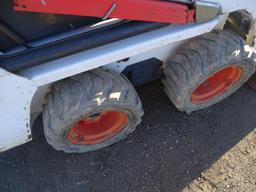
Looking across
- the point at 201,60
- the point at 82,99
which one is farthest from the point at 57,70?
the point at 201,60

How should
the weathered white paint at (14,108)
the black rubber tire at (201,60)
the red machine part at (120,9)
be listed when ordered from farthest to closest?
the black rubber tire at (201,60) → the weathered white paint at (14,108) → the red machine part at (120,9)

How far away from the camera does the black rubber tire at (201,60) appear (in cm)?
222

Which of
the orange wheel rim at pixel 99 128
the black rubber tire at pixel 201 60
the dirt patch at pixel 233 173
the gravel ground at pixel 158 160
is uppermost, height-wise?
the black rubber tire at pixel 201 60

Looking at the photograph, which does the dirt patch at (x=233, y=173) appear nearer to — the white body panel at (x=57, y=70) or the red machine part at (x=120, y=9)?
the white body panel at (x=57, y=70)

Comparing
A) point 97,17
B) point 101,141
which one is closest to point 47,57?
point 97,17

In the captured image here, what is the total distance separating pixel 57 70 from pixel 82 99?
21cm

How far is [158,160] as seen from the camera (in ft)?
8.06

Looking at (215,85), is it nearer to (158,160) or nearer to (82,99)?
(158,160)

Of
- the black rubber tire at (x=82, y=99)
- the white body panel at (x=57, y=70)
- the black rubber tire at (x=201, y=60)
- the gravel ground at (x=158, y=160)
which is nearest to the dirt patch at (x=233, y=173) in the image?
the gravel ground at (x=158, y=160)

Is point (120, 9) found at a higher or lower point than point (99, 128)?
higher

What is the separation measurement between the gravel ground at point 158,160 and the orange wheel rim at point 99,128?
5.5 inches

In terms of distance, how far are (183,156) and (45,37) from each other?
1.07m

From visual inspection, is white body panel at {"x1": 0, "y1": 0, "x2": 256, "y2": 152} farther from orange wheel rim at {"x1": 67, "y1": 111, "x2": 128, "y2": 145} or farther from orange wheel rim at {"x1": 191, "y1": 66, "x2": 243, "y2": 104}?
orange wheel rim at {"x1": 191, "y1": 66, "x2": 243, "y2": 104}

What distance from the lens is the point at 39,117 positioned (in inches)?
101
